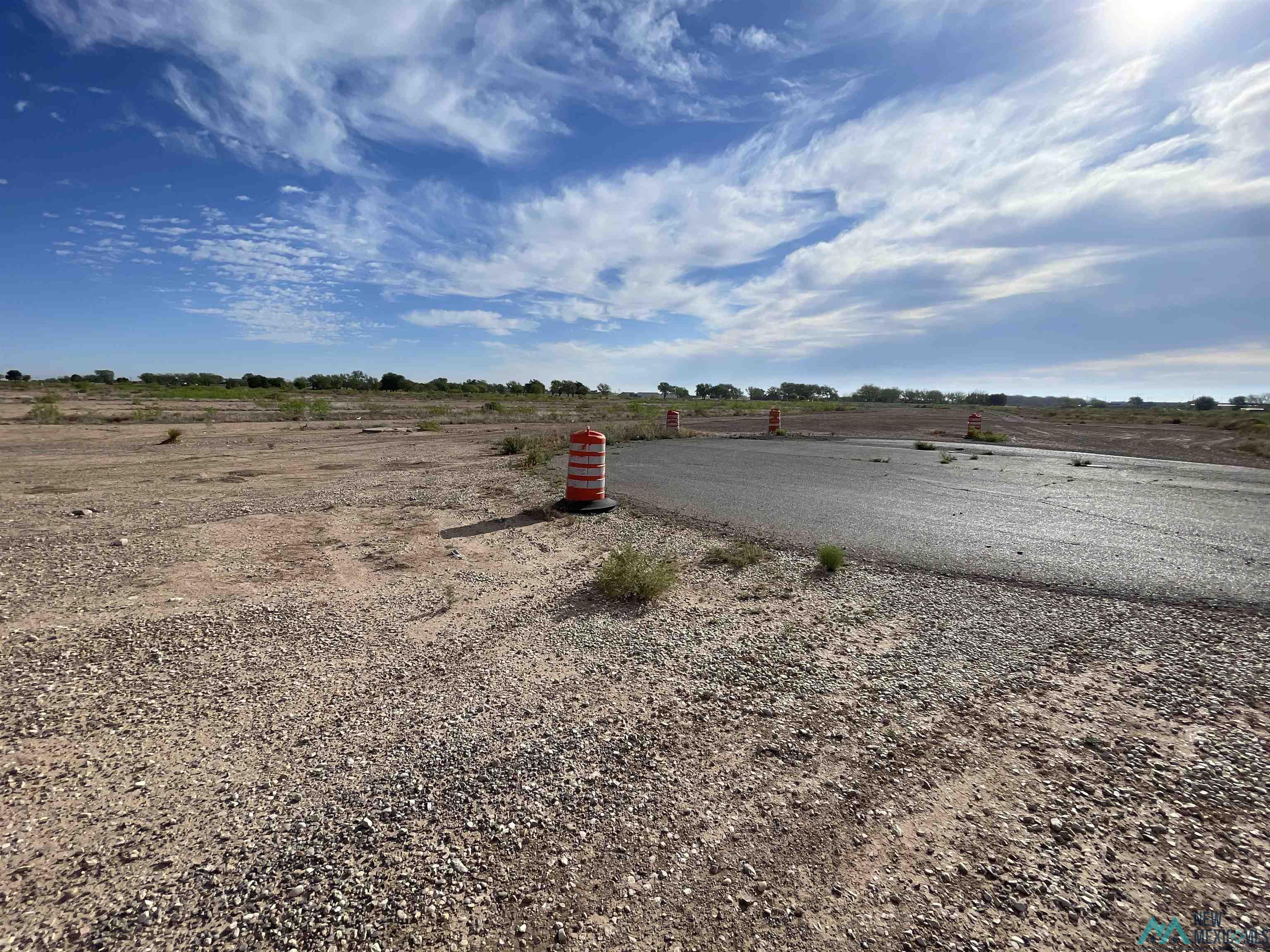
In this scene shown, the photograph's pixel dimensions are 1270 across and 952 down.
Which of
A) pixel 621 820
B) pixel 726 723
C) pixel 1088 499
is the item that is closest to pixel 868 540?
pixel 726 723

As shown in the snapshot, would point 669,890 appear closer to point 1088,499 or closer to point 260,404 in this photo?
point 1088,499

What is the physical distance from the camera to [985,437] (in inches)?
1053

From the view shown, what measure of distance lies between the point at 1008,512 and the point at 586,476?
26.3 ft

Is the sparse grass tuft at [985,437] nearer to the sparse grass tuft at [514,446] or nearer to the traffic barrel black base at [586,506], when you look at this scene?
the sparse grass tuft at [514,446]

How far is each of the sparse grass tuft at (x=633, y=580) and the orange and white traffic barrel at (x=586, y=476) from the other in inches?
136

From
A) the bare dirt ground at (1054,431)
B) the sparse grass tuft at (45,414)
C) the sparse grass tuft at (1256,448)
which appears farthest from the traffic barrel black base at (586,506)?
the sparse grass tuft at (45,414)

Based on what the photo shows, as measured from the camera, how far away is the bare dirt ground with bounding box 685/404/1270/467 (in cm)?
2219

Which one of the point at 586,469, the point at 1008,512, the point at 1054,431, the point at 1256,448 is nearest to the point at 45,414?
the point at 586,469

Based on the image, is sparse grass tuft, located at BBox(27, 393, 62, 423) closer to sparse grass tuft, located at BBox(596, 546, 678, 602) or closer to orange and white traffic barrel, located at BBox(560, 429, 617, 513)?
orange and white traffic barrel, located at BBox(560, 429, 617, 513)

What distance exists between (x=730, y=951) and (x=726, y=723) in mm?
1477

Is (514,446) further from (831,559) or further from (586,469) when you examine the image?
(831,559)

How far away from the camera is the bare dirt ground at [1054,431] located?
2219cm

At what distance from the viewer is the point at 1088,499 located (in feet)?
36.3

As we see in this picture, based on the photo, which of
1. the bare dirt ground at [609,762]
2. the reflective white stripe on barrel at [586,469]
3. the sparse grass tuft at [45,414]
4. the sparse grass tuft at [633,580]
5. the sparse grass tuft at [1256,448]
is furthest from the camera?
the sparse grass tuft at [45,414]
